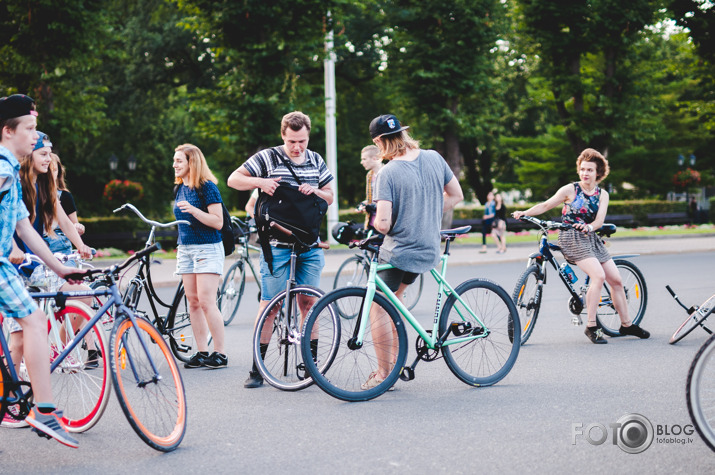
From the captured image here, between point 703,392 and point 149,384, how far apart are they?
2.78 meters

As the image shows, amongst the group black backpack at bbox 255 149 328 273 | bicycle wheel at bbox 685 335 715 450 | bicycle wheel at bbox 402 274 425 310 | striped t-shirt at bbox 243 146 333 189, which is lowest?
bicycle wheel at bbox 402 274 425 310

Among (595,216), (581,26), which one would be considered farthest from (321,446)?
(581,26)

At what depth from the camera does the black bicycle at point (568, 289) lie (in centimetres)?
745

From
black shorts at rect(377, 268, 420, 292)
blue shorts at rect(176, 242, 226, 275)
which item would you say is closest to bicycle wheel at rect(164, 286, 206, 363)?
blue shorts at rect(176, 242, 226, 275)

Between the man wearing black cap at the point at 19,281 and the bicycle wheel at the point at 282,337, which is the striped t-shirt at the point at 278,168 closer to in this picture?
the bicycle wheel at the point at 282,337

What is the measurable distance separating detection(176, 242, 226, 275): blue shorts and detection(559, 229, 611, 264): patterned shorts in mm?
3230

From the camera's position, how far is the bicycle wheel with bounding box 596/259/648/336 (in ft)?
25.6

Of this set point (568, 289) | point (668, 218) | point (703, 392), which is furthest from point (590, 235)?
point (668, 218)

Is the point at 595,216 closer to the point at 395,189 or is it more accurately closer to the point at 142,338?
the point at 395,189

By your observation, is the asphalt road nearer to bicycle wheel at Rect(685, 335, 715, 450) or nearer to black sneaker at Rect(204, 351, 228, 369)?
black sneaker at Rect(204, 351, 228, 369)

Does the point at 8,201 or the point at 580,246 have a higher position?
the point at 8,201

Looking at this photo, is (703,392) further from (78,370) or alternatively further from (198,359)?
(198,359)

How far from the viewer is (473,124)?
95.7 feet

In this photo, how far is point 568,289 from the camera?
7.52 meters
